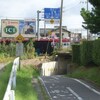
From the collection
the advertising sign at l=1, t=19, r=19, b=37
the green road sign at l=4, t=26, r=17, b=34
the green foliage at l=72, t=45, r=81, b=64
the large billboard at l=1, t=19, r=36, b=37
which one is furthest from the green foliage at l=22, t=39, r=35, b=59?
the advertising sign at l=1, t=19, r=19, b=37

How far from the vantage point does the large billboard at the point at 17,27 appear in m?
77.1

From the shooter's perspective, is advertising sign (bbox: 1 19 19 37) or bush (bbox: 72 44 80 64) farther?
advertising sign (bbox: 1 19 19 37)

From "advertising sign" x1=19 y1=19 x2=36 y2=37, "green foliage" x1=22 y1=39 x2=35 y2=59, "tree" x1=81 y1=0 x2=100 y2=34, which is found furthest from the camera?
"advertising sign" x1=19 y1=19 x2=36 y2=37

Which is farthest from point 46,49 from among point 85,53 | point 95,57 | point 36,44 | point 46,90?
point 46,90

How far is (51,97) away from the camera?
19.6m

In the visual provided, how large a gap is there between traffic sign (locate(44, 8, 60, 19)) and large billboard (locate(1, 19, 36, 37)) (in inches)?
393

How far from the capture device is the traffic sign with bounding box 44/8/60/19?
66438 mm

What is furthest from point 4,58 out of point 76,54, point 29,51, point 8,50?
point 76,54

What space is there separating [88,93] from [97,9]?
31.3ft

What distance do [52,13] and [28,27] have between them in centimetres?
1498

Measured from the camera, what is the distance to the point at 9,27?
78438 millimetres

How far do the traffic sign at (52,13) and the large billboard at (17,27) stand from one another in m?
9.98

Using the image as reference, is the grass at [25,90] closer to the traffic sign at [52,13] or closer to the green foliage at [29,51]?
the green foliage at [29,51]

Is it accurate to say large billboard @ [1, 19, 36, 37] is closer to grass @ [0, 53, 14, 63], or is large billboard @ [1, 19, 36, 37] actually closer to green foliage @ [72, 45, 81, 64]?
grass @ [0, 53, 14, 63]
